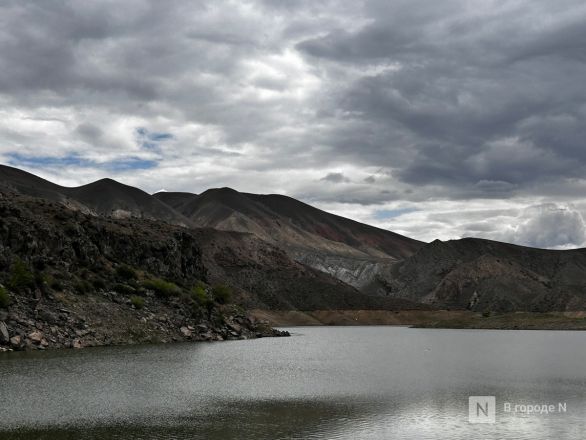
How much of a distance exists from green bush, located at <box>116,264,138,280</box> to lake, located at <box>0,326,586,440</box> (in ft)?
165

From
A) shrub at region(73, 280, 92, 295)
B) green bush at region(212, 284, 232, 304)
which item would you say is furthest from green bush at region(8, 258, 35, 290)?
green bush at region(212, 284, 232, 304)

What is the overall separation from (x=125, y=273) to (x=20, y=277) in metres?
32.2

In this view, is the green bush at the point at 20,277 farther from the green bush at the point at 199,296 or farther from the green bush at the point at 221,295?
the green bush at the point at 221,295

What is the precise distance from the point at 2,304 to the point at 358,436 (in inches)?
3065

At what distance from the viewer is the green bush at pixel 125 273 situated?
463ft

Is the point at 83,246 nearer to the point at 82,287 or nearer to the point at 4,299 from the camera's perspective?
the point at 82,287

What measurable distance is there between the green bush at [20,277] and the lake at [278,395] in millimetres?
24806

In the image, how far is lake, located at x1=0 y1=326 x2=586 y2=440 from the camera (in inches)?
1542

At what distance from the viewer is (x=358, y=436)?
123 ft
